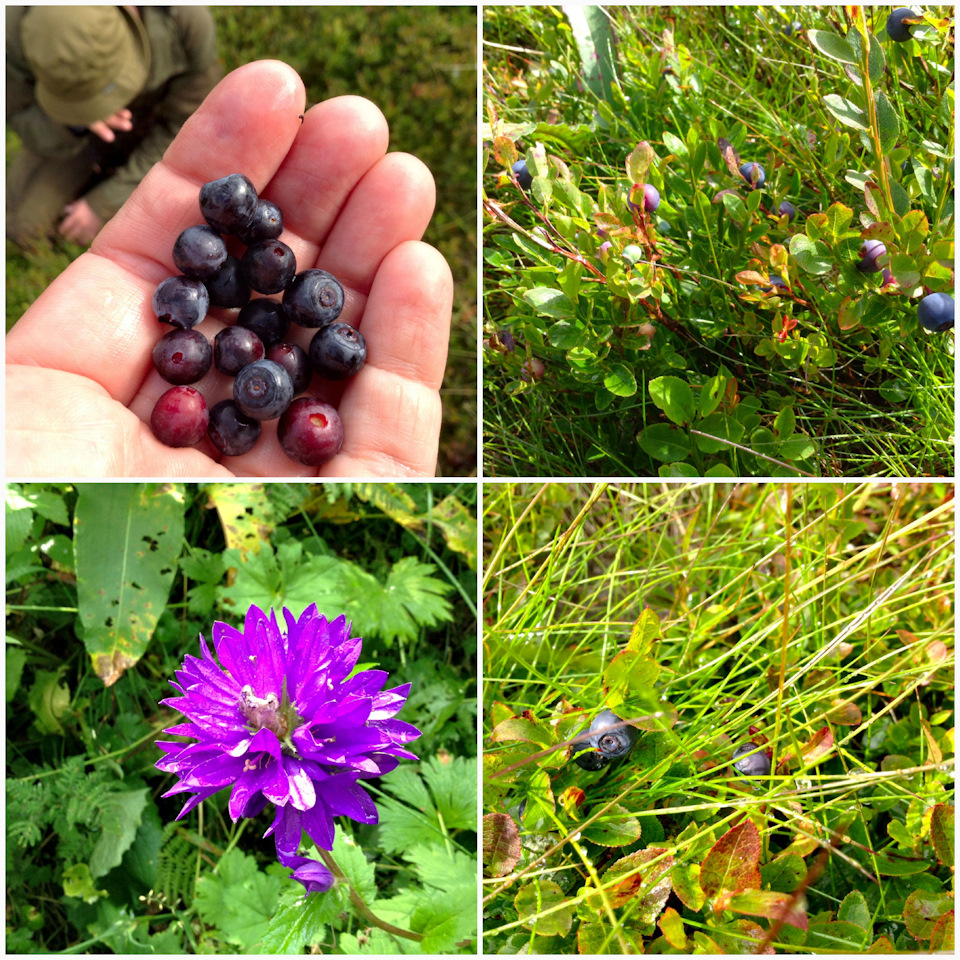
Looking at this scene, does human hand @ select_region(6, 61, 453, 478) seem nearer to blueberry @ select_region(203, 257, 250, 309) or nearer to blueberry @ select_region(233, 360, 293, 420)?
blueberry @ select_region(203, 257, 250, 309)

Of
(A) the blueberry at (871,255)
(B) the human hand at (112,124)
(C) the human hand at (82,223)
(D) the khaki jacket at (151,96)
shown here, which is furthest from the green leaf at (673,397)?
(C) the human hand at (82,223)

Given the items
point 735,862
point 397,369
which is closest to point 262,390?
point 397,369

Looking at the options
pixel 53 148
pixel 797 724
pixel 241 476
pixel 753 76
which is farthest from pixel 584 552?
pixel 53 148

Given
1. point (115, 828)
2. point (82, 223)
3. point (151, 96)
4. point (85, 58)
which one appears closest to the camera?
point (115, 828)

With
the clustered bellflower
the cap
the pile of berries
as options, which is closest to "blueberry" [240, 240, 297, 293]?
the pile of berries

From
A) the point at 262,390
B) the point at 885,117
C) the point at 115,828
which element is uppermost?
the point at 885,117

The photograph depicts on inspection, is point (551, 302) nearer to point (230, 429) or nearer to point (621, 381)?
point (621, 381)
